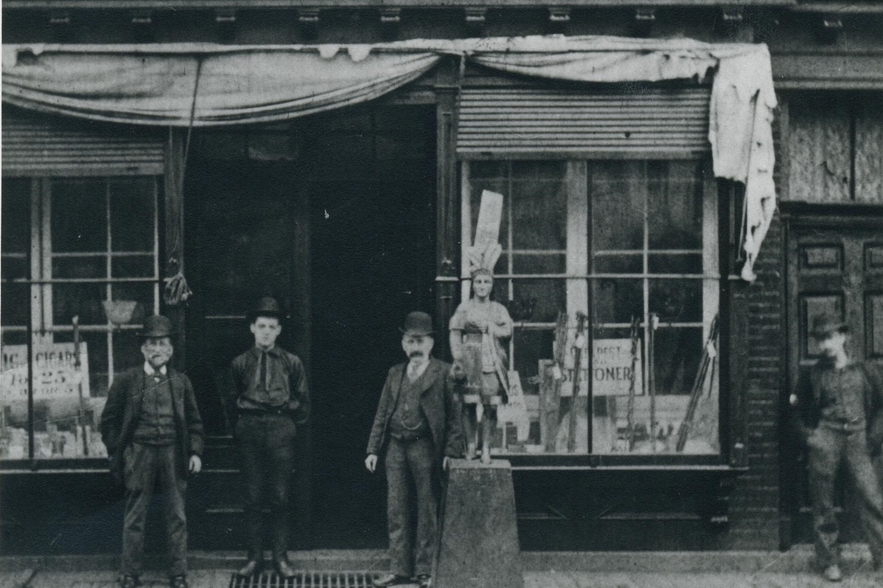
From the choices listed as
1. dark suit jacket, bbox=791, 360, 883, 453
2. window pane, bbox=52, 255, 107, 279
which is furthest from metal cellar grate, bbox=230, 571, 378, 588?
dark suit jacket, bbox=791, 360, 883, 453

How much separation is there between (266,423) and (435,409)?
4.16ft

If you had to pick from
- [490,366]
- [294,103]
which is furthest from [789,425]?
[294,103]

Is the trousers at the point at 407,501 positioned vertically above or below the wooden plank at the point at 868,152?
below

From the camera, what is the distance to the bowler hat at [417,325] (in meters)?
7.82

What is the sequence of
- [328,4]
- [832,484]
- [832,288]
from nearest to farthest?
[328,4] → [832,484] → [832,288]

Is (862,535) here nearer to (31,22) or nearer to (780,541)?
(780,541)

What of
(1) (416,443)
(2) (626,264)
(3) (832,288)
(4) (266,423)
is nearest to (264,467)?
(4) (266,423)

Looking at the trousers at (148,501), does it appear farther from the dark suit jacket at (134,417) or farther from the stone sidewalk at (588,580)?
the stone sidewalk at (588,580)

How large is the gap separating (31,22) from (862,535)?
25.5 ft

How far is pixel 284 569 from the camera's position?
7930mm

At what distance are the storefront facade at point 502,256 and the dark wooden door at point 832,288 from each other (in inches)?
0.8

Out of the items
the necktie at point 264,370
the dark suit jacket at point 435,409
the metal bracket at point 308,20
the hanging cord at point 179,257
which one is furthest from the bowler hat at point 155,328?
the metal bracket at point 308,20

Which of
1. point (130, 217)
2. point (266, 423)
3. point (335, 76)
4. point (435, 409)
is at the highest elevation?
point (335, 76)

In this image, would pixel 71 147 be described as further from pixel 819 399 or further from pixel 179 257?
pixel 819 399
